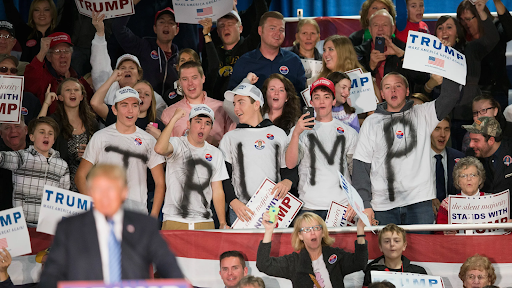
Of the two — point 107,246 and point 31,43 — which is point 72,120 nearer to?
point 31,43

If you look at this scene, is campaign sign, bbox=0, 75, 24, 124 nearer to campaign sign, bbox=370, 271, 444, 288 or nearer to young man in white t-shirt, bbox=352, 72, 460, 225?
young man in white t-shirt, bbox=352, 72, 460, 225

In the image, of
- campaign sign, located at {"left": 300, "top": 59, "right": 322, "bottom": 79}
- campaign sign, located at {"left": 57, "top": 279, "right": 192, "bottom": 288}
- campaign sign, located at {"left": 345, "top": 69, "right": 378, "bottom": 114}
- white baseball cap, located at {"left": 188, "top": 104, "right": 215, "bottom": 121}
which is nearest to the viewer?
campaign sign, located at {"left": 57, "top": 279, "right": 192, "bottom": 288}

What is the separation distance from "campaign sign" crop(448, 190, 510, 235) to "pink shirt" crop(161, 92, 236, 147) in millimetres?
2354

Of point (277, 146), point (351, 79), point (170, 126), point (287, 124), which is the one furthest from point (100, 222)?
point (351, 79)

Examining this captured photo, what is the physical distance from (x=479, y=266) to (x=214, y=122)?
3.08 m

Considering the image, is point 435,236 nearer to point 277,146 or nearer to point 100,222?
point 277,146

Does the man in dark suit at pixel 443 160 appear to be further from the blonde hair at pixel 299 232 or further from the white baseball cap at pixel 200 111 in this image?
the white baseball cap at pixel 200 111

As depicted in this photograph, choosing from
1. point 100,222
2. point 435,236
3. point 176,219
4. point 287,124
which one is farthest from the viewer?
point 287,124

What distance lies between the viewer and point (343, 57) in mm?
7324

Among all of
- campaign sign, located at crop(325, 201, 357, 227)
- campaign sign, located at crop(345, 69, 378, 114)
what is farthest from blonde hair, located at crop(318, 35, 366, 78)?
campaign sign, located at crop(325, 201, 357, 227)

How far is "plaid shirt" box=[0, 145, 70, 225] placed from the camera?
6211 mm

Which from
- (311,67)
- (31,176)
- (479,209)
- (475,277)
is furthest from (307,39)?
(475,277)

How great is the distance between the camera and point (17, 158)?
6.30 meters

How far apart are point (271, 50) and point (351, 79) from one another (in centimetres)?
95
